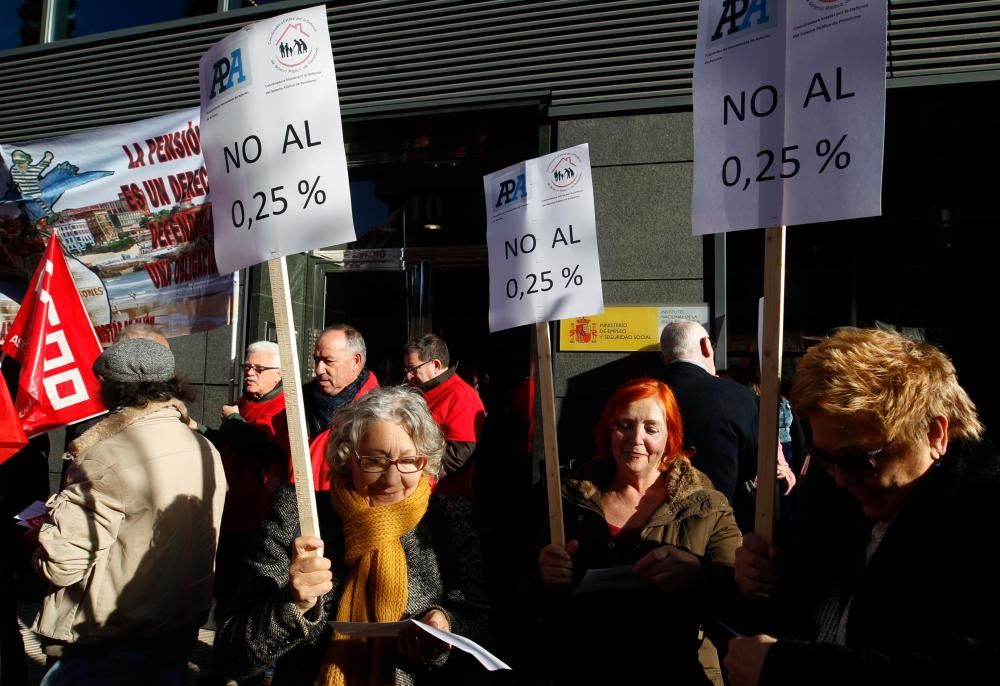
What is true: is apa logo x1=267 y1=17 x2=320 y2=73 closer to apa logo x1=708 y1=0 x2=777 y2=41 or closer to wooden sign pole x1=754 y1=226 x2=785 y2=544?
apa logo x1=708 y1=0 x2=777 y2=41

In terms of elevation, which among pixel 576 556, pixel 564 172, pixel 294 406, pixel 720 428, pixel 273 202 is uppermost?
pixel 564 172

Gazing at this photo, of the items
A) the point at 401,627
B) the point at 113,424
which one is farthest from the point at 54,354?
the point at 401,627

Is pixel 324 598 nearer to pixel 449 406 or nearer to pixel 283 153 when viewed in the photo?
pixel 283 153

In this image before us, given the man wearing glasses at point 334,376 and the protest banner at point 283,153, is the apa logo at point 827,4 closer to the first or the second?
the protest banner at point 283,153

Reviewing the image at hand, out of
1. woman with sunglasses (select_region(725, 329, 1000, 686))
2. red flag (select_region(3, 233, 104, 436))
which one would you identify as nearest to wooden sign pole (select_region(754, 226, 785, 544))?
woman with sunglasses (select_region(725, 329, 1000, 686))

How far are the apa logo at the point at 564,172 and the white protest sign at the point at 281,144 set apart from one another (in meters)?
0.94

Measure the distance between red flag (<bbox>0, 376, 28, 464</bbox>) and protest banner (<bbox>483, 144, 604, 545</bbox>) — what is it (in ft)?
6.60

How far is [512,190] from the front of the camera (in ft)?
10.9

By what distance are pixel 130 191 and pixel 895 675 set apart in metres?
5.01

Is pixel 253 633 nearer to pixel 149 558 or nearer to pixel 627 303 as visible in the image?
pixel 149 558

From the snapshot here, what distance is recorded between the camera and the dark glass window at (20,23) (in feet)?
27.7

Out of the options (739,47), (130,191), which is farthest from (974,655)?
(130,191)

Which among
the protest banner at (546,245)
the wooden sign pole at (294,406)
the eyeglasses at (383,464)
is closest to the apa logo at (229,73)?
the wooden sign pole at (294,406)

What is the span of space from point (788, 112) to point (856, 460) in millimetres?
981
